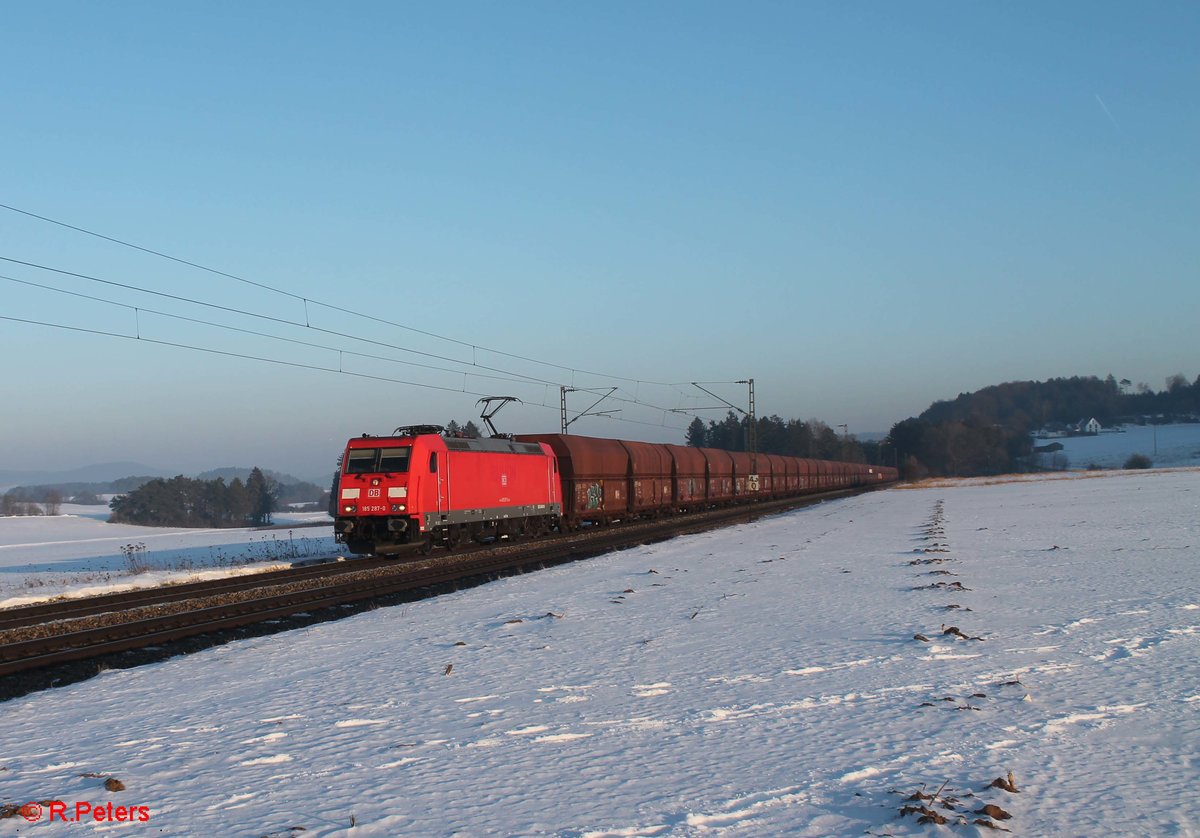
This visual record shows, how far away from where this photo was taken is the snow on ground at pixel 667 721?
5492mm

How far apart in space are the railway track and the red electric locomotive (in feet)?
2.63

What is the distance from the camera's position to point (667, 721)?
24.5ft

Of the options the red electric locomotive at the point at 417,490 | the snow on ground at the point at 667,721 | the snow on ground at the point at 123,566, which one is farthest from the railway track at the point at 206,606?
the snow on ground at the point at 667,721

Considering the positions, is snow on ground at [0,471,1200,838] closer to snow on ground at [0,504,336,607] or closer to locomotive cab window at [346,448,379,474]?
snow on ground at [0,504,336,607]

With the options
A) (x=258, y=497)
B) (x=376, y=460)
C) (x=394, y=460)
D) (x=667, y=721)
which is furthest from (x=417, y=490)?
(x=258, y=497)

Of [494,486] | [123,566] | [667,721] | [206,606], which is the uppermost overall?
[494,486]

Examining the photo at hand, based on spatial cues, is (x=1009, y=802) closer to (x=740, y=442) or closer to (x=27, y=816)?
(x=27, y=816)

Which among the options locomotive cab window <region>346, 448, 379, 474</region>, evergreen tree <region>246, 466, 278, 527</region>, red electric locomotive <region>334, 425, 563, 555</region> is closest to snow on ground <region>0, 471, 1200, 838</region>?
red electric locomotive <region>334, 425, 563, 555</region>

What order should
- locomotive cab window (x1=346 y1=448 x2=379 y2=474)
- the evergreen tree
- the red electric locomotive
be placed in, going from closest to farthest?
the red electric locomotive < locomotive cab window (x1=346 y1=448 x2=379 y2=474) < the evergreen tree

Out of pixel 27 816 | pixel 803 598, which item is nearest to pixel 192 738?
pixel 27 816

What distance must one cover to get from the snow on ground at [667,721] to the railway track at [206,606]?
1.76m

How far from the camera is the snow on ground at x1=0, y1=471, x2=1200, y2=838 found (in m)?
5.49

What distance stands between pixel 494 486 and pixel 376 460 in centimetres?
493

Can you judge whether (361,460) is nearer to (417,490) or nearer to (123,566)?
(417,490)
